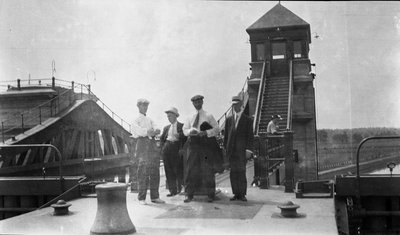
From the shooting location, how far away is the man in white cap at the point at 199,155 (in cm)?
767

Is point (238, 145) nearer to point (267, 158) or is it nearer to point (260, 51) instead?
point (267, 158)

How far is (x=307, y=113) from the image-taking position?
61.0 feet

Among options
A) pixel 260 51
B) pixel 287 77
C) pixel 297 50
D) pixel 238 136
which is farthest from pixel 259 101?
pixel 238 136

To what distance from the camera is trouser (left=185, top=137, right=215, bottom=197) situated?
7738mm

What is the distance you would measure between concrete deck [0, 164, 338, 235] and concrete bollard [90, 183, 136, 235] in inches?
9.4

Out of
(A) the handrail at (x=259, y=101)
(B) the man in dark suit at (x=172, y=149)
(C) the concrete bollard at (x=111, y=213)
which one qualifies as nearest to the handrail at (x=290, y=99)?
(A) the handrail at (x=259, y=101)

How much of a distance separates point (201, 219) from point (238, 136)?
2101 mm

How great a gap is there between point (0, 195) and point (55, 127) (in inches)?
391

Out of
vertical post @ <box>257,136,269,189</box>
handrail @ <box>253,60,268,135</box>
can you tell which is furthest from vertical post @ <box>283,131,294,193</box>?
handrail @ <box>253,60,268,135</box>

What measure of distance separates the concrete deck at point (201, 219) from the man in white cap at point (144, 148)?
27cm

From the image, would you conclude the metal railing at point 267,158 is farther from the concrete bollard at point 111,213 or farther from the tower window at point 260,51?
the tower window at point 260,51

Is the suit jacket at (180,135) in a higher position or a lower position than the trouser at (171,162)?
higher

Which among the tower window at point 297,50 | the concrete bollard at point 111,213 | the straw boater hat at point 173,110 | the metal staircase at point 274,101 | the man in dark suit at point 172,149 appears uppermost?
the tower window at point 297,50

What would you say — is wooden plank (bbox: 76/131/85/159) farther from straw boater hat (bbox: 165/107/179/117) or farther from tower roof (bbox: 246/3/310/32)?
straw boater hat (bbox: 165/107/179/117)
